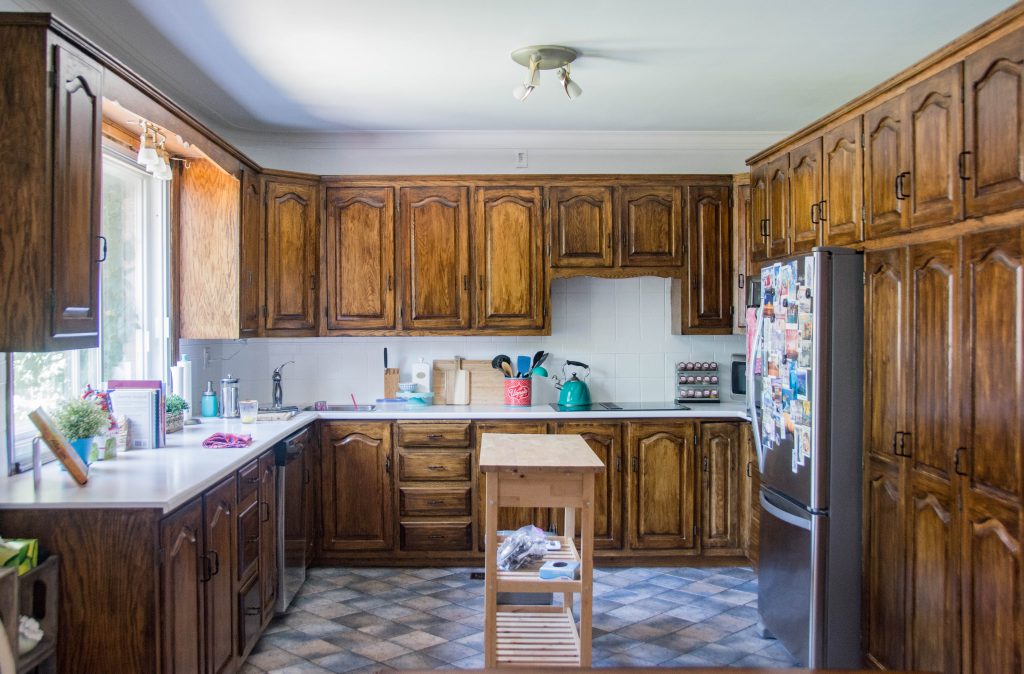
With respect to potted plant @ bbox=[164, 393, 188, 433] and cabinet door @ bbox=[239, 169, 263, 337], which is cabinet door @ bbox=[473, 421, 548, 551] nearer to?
cabinet door @ bbox=[239, 169, 263, 337]

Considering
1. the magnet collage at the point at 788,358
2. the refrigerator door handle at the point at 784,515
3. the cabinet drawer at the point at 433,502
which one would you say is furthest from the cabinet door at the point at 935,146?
the cabinet drawer at the point at 433,502

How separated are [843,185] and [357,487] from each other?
3.07m

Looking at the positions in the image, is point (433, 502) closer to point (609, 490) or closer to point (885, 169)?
point (609, 490)

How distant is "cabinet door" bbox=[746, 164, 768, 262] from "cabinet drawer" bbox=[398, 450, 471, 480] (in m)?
2.01

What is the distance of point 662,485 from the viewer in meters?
4.54

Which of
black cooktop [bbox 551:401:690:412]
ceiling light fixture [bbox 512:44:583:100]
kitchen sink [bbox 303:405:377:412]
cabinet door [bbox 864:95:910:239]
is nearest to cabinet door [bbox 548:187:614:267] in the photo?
black cooktop [bbox 551:401:690:412]

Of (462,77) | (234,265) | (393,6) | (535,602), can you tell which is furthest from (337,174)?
(535,602)

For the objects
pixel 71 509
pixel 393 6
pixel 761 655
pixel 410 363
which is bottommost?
pixel 761 655

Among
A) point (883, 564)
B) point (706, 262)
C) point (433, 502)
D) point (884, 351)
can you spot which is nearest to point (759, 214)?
point (706, 262)

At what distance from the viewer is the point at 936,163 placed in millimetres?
2521

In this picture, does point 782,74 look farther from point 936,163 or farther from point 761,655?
point 761,655

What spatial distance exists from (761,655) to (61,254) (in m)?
3.09

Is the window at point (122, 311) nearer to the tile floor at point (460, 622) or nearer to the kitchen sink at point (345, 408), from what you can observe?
the kitchen sink at point (345, 408)

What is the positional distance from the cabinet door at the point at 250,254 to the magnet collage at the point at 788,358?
2744 mm
